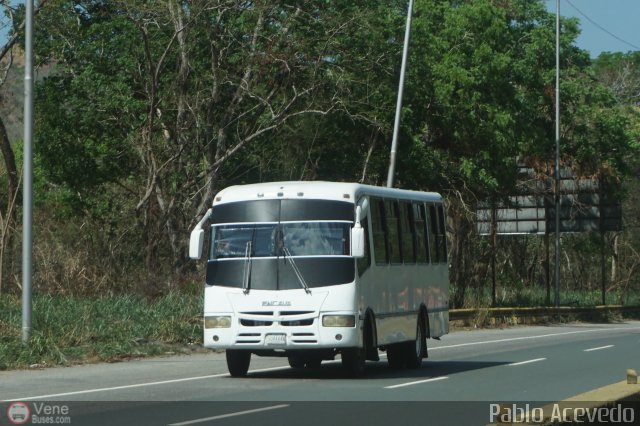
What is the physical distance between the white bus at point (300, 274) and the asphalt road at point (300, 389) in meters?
0.60

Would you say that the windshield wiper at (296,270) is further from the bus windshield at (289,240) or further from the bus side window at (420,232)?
the bus side window at (420,232)

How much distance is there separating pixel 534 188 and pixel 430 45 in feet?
38.4

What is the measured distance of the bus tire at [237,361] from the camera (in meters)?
18.5

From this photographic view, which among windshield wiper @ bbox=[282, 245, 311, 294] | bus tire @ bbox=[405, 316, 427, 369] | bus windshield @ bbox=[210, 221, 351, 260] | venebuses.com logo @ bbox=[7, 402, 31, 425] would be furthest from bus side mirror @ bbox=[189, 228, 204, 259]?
venebuses.com logo @ bbox=[7, 402, 31, 425]

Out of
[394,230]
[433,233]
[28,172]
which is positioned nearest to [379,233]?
[394,230]

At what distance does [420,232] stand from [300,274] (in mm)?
4451

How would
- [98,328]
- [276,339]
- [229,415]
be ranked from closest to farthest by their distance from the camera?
[229,415] < [276,339] < [98,328]

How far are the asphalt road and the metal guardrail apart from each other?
13.3m

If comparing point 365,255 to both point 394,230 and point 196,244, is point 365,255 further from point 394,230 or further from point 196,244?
point 196,244

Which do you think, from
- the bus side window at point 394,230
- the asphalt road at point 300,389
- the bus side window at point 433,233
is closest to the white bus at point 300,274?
the bus side window at point 394,230

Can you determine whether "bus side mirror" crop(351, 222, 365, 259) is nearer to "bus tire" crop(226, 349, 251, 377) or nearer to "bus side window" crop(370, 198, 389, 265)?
"bus side window" crop(370, 198, 389, 265)

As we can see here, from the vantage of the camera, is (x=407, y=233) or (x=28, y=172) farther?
(x=28, y=172)

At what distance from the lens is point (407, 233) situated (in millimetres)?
21047

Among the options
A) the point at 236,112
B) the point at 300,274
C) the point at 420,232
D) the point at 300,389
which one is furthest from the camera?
the point at 236,112
